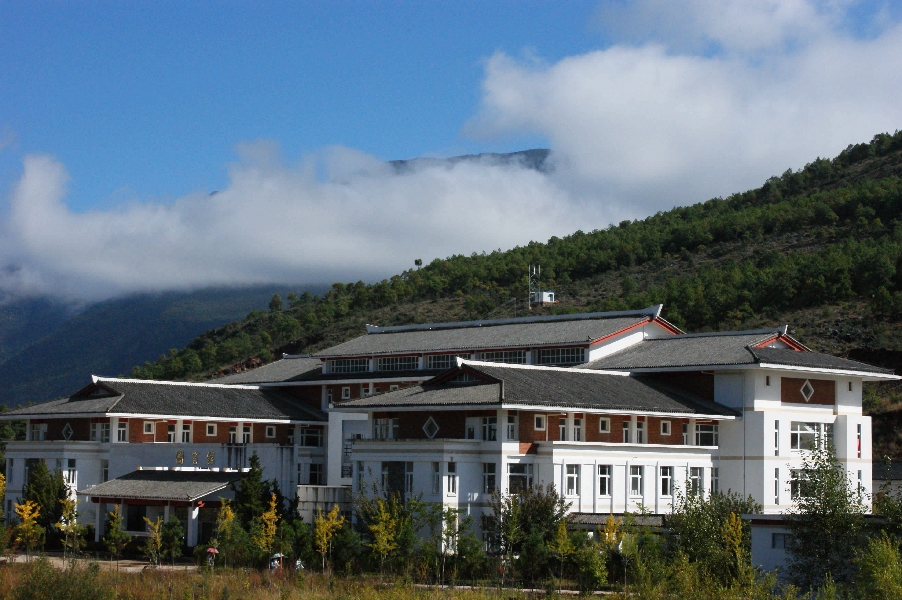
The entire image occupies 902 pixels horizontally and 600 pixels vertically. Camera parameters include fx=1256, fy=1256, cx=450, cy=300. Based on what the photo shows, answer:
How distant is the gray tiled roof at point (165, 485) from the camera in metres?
51.8

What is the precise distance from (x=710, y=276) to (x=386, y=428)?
49567 millimetres

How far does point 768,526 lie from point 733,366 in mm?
15249

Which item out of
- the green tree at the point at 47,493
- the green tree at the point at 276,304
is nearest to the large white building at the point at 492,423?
the green tree at the point at 47,493

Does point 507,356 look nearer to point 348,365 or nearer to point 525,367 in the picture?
point 525,367

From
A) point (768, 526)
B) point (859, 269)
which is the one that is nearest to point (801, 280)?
point (859, 269)

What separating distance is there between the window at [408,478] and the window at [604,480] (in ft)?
24.9

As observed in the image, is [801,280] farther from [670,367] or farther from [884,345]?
[670,367]

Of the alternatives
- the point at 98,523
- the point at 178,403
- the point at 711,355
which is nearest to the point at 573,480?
the point at 711,355

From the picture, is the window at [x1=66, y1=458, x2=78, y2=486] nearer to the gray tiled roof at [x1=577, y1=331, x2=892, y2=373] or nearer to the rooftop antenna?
the gray tiled roof at [x1=577, y1=331, x2=892, y2=373]

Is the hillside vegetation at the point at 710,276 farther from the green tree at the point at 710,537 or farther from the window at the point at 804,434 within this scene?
the green tree at the point at 710,537

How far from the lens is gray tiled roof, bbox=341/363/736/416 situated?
161ft

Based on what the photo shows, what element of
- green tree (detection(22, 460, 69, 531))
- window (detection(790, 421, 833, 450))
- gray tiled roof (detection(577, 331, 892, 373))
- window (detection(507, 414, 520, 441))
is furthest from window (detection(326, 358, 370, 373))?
window (detection(790, 421, 833, 450))

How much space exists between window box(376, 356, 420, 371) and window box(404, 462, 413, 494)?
17771 mm

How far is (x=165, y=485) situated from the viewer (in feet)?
175
